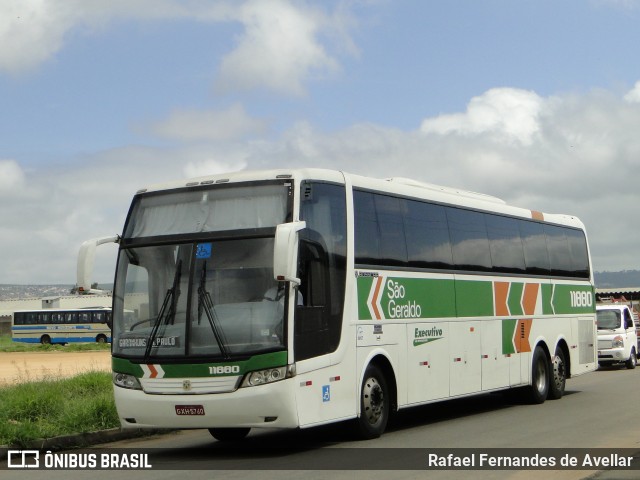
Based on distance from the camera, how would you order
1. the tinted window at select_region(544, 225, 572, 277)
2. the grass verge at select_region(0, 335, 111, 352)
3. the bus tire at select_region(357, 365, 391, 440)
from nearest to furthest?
the bus tire at select_region(357, 365, 391, 440)
the tinted window at select_region(544, 225, 572, 277)
the grass verge at select_region(0, 335, 111, 352)

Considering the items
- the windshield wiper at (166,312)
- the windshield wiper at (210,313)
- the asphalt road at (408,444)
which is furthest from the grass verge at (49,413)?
the windshield wiper at (210,313)

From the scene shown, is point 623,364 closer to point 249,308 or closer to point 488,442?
point 488,442

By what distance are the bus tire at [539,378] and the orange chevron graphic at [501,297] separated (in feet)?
5.65

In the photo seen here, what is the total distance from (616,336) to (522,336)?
41.8 feet

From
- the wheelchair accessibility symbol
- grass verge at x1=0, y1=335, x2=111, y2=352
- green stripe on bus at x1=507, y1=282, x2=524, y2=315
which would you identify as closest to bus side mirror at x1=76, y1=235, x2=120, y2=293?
the wheelchair accessibility symbol

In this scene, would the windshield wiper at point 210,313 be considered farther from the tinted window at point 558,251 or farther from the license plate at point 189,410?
the tinted window at point 558,251

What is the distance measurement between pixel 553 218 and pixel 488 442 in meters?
9.72

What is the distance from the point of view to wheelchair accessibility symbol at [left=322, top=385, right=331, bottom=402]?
12.9 m

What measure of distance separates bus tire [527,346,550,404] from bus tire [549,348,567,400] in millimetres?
131

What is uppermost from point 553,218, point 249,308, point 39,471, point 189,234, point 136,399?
point 553,218

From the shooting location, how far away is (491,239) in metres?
18.9

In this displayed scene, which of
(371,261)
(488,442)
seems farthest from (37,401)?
(488,442)

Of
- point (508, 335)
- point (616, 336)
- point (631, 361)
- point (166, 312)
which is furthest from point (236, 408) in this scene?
point (631, 361)

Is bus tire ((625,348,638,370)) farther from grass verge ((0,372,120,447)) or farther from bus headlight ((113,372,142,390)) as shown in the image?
bus headlight ((113,372,142,390))
